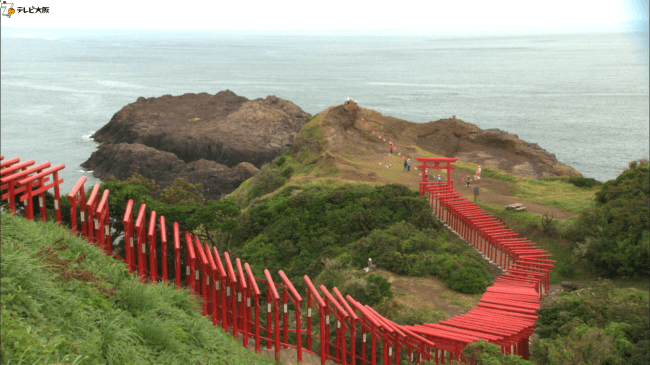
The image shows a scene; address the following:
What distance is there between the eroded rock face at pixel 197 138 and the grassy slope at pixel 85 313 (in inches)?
1803

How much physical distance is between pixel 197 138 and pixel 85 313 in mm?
68608

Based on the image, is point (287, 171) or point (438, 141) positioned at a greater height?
point (438, 141)

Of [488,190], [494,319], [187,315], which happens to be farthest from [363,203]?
[187,315]

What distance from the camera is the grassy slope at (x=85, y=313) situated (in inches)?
316

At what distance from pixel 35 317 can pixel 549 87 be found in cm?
15987

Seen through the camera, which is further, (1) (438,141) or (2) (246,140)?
(2) (246,140)

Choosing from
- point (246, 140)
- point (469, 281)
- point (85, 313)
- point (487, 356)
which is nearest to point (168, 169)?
point (246, 140)

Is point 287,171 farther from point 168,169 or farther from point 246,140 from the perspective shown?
point 246,140

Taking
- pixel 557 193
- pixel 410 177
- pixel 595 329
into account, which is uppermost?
pixel 595 329

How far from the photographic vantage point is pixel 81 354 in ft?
26.9

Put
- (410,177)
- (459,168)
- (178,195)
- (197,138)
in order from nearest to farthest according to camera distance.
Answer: (410,177) → (178,195) → (459,168) → (197,138)

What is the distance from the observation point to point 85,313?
9445 millimetres

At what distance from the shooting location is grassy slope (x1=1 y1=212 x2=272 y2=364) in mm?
8031

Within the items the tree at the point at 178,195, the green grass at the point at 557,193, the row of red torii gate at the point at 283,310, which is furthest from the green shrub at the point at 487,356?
the tree at the point at 178,195
